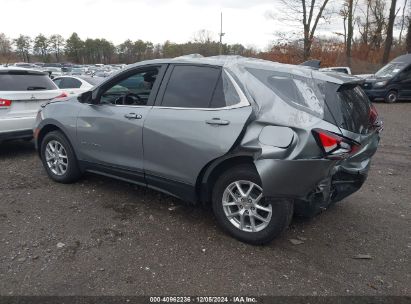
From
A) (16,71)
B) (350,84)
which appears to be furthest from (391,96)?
(16,71)

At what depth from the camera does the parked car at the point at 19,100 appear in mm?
5902

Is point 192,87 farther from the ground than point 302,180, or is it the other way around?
point 192,87

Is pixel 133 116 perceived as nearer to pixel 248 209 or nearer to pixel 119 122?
pixel 119 122

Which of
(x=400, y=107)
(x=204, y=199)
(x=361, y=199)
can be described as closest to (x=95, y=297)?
(x=204, y=199)

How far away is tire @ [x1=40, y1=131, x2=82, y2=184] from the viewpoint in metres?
4.77

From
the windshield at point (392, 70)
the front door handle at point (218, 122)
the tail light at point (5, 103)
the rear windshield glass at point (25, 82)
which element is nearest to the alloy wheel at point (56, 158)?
the tail light at point (5, 103)

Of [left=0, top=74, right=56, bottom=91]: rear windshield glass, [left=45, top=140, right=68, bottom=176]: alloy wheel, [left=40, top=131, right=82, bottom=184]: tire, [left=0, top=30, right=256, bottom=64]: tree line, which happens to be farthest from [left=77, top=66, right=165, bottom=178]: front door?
[left=0, top=30, right=256, bottom=64]: tree line

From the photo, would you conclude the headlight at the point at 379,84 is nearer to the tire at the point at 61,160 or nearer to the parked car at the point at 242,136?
the parked car at the point at 242,136

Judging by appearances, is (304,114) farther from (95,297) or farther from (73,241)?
(73,241)

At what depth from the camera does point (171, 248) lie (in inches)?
133

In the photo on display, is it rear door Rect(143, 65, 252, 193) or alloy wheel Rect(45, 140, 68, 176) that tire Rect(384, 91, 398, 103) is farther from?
alloy wheel Rect(45, 140, 68, 176)

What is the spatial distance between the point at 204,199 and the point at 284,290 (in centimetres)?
123

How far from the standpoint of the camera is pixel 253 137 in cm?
321

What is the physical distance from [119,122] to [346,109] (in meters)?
2.37
